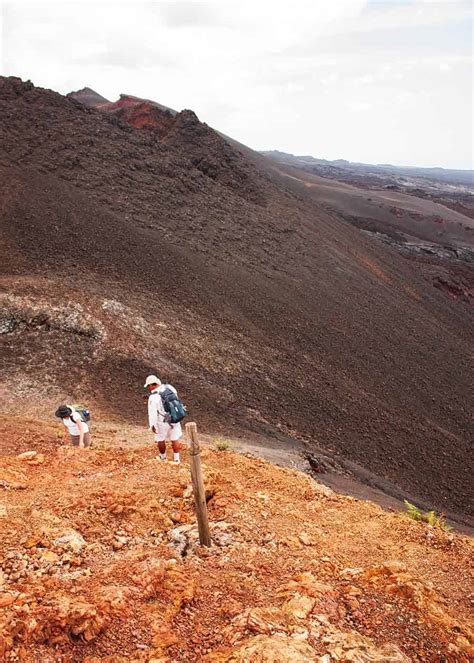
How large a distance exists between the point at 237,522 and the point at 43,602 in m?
2.07

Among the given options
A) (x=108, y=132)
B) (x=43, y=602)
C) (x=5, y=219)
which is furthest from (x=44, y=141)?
(x=43, y=602)

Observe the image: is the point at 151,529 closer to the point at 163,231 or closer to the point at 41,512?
the point at 41,512

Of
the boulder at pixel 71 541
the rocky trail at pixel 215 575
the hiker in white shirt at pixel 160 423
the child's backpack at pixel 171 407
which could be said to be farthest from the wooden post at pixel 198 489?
the hiker in white shirt at pixel 160 423

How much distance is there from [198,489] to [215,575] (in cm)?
71

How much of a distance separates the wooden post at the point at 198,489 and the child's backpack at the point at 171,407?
7.80ft

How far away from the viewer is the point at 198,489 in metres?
4.46

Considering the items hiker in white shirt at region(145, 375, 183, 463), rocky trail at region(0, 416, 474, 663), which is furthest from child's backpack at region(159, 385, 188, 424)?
rocky trail at region(0, 416, 474, 663)

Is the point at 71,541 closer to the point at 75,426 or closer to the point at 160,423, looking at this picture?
the point at 160,423

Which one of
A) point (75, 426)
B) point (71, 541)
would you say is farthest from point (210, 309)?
point (71, 541)

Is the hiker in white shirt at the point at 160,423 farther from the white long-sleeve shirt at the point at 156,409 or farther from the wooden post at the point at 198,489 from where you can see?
the wooden post at the point at 198,489

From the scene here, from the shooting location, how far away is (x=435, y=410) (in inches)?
695

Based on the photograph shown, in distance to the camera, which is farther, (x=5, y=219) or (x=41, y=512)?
(x=5, y=219)

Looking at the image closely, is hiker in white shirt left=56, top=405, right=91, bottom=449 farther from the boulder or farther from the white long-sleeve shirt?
the boulder

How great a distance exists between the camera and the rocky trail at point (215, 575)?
3.30m
